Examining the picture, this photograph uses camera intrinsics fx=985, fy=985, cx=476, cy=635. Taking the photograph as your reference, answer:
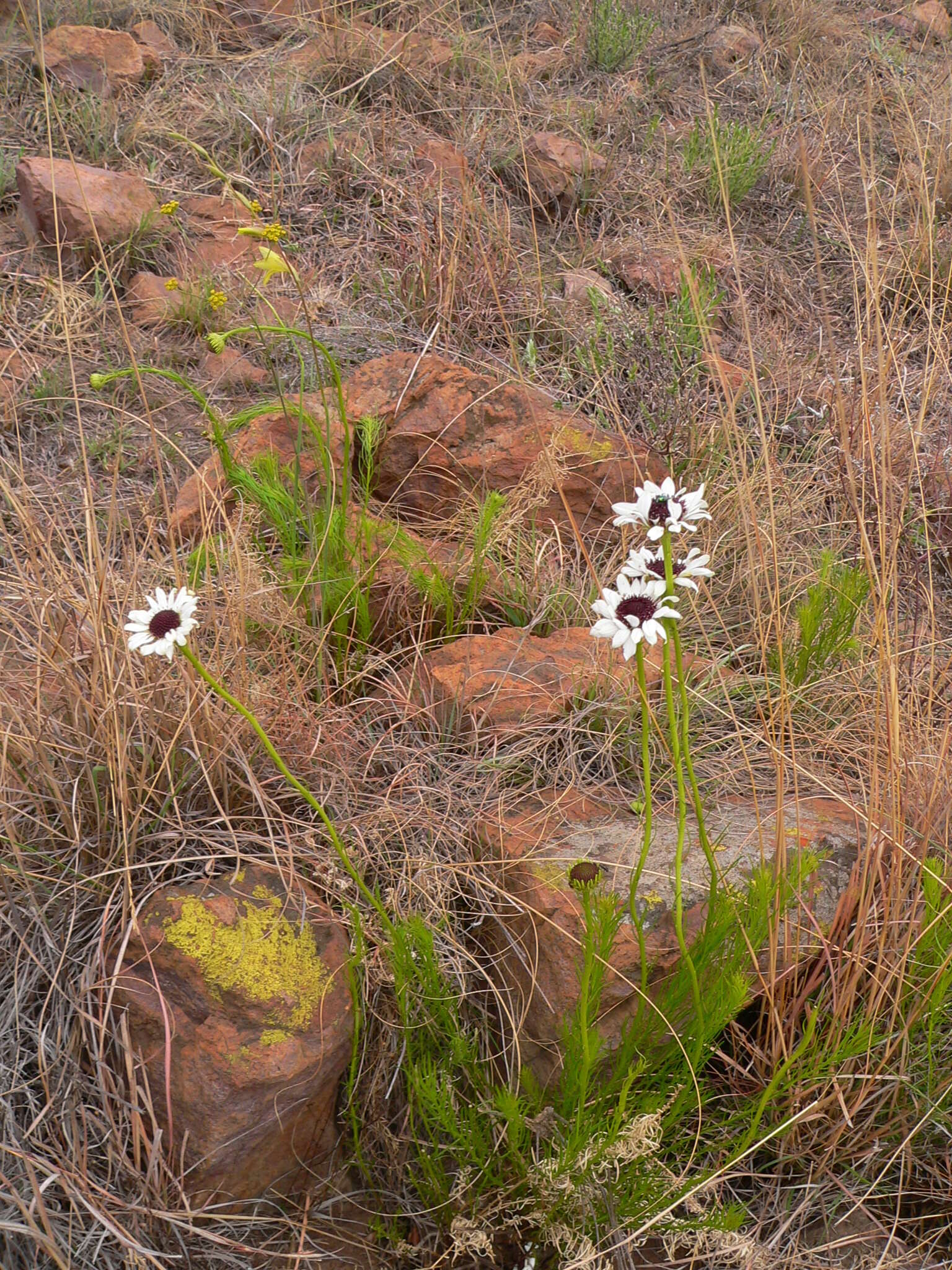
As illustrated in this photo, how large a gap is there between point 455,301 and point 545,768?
2.05m

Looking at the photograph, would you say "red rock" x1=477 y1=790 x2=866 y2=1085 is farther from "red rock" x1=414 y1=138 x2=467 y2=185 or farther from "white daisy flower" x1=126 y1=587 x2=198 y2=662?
"red rock" x1=414 y1=138 x2=467 y2=185

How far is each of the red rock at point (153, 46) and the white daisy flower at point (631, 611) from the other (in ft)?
14.2

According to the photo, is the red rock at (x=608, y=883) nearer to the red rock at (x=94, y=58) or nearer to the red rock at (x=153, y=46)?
the red rock at (x=94, y=58)

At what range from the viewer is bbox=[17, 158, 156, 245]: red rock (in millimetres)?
3457

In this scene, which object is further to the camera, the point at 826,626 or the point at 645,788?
the point at 826,626

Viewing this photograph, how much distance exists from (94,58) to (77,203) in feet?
4.12

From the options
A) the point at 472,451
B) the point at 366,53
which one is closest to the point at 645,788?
the point at 472,451

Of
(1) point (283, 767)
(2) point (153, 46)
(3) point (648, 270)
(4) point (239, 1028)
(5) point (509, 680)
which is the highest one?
(1) point (283, 767)

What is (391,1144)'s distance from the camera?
1627 millimetres

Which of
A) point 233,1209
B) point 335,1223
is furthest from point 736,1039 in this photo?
point 233,1209

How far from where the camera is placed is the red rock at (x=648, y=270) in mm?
3777

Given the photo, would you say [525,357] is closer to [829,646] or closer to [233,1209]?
[829,646]

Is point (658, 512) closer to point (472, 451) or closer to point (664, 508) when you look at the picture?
point (664, 508)

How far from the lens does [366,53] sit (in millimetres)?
4477
